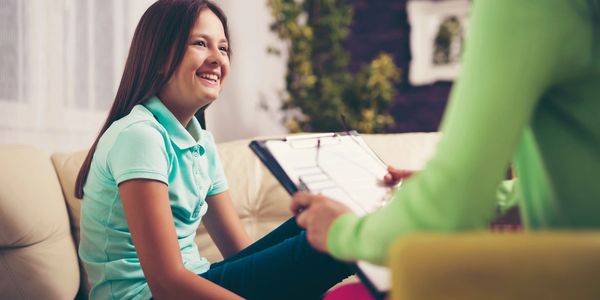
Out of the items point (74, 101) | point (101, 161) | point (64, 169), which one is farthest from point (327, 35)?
point (101, 161)

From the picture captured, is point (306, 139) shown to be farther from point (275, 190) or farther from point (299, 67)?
point (299, 67)

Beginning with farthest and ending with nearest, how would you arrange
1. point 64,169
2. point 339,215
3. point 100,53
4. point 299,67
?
point 299,67 → point 100,53 → point 64,169 → point 339,215

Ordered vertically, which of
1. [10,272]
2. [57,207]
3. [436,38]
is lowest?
[10,272]

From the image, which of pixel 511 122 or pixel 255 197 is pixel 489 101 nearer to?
pixel 511 122

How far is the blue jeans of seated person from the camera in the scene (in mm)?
988

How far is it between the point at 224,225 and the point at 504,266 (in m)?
1.03

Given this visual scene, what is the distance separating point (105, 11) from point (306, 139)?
56.0 inches

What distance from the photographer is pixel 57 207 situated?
1.50 m

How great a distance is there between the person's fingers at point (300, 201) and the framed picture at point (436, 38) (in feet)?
10.2

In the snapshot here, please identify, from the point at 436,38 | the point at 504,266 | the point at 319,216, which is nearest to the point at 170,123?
the point at 319,216

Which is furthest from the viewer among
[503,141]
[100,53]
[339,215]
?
[100,53]

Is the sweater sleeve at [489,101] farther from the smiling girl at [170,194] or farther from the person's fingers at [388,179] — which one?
the smiling girl at [170,194]

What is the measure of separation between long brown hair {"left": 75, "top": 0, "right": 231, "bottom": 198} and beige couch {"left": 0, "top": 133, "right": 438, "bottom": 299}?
0.22m

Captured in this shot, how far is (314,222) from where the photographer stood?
25.7 inches
